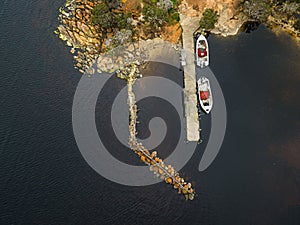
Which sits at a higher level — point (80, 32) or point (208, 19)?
point (80, 32)

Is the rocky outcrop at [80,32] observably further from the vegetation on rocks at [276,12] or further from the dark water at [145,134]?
the vegetation on rocks at [276,12]

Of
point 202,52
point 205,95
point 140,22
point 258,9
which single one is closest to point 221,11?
point 258,9

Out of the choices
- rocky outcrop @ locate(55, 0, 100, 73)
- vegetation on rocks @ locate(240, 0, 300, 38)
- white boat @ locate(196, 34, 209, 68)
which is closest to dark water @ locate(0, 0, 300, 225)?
white boat @ locate(196, 34, 209, 68)

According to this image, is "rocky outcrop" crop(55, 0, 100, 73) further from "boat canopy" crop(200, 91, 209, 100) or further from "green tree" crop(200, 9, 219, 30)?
"boat canopy" crop(200, 91, 209, 100)

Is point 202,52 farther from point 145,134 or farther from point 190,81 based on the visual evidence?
point 145,134

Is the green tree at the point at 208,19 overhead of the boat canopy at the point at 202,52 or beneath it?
overhead

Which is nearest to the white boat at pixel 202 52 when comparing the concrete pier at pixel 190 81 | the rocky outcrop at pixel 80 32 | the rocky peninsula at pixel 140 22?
the concrete pier at pixel 190 81

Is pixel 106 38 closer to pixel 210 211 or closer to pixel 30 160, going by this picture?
pixel 30 160
